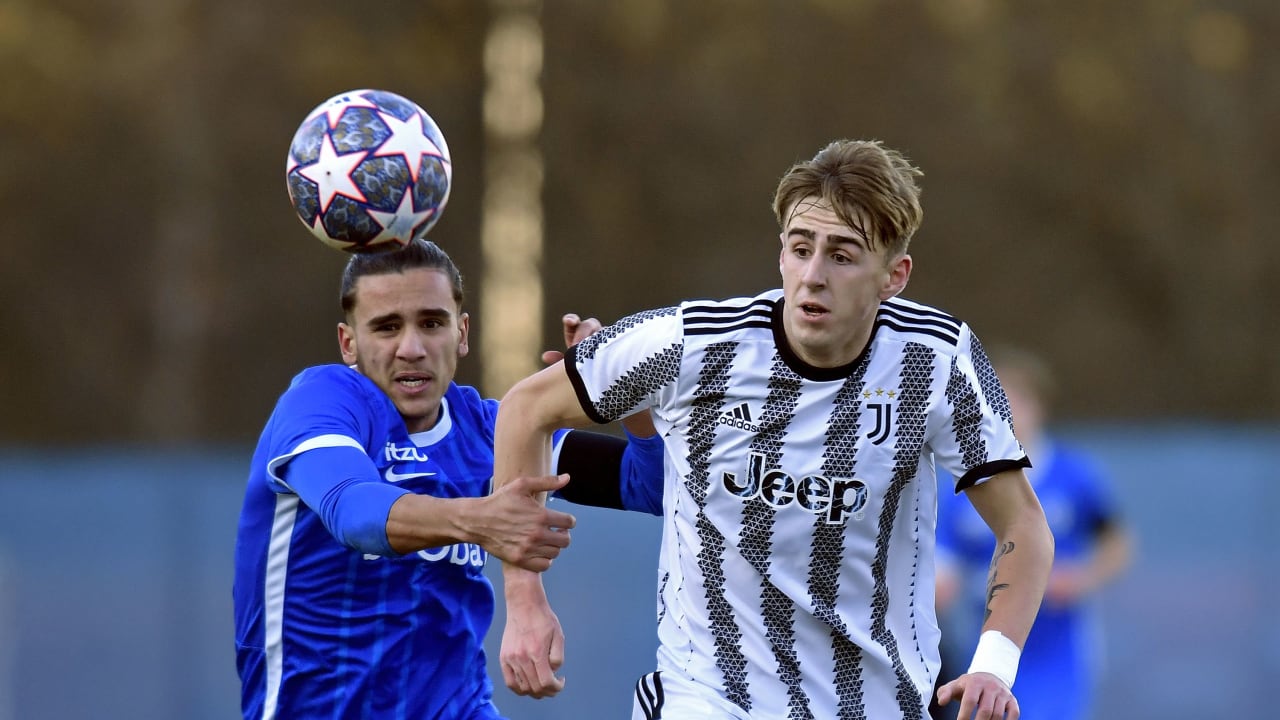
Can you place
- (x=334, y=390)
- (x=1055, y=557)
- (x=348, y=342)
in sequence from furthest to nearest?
(x=1055, y=557) → (x=348, y=342) → (x=334, y=390)

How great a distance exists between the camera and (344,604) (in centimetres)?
411

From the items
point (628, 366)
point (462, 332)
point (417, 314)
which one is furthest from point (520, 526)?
point (462, 332)

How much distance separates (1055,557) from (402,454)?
3750mm

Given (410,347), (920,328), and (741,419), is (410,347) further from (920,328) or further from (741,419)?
(920,328)

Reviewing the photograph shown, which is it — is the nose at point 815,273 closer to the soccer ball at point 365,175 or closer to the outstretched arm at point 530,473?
the outstretched arm at point 530,473

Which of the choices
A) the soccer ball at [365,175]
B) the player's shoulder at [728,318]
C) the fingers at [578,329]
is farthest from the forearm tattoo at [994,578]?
the soccer ball at [365,175]

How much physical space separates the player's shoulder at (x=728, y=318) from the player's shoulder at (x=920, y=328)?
0.27 metres

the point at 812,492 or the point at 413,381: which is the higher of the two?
the point at 413,381

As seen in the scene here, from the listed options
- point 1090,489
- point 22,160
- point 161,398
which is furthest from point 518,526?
point 22,160

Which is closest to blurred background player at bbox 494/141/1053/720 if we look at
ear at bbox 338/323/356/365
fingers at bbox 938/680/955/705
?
fingers at bbox 938/680/955/705

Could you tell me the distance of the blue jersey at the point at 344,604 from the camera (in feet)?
13.5

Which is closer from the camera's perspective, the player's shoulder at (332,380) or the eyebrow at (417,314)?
the player's shoulder at (332,380)

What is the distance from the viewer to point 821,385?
148 inches

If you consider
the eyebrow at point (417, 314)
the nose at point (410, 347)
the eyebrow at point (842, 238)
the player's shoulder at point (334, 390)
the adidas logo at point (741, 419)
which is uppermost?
the eyebrow at point (842, 238)
